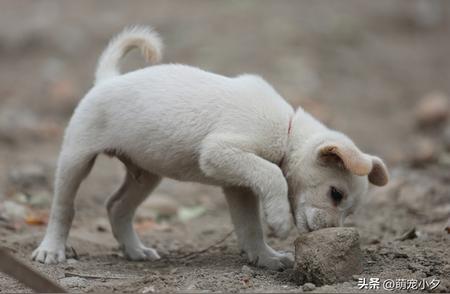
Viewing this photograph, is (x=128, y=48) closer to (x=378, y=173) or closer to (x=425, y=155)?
(x=378, y=173)

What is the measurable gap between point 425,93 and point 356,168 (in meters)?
10.1

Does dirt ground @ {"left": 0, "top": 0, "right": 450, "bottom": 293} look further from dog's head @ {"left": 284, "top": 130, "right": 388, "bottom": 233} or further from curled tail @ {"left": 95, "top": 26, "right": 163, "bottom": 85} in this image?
curled tail @ {"left": 95, "top": 26, "right": 163, "bottom": 85}

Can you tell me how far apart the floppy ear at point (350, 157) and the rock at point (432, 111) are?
24.8ft

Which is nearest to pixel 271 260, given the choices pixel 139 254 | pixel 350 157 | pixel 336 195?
pixel 336 195

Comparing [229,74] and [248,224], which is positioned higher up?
[229,74]

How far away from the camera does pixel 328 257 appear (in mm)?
5121

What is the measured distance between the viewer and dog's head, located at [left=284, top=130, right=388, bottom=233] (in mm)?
5570

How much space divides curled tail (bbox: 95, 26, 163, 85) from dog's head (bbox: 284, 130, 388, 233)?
1.66m

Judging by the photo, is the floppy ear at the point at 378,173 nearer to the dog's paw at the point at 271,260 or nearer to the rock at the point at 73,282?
the dog's paw at the point at 271,260

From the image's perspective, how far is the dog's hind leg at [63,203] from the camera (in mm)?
6109

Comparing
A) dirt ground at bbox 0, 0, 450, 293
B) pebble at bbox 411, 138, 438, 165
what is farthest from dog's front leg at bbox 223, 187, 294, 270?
pebble at bbox 411, 138, 438, 165

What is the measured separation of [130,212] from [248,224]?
1164 millimetres

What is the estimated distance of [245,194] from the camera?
618 centimetres

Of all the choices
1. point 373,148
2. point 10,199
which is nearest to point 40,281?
point 10,199
